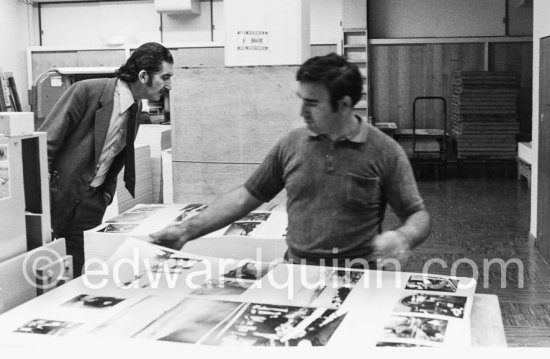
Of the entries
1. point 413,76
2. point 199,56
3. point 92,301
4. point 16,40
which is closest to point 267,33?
point 92,301

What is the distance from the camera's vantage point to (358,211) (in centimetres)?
234

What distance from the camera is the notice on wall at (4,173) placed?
1803mm

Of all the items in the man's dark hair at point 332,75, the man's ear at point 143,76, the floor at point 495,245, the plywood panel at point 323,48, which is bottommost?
the floor at point 495,245

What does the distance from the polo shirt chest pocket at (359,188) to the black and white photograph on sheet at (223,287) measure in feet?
1.69

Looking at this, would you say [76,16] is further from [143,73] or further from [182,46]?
[143,73]

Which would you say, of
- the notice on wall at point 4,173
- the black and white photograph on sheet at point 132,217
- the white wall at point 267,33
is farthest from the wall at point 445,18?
the notice on wall at point 4,173

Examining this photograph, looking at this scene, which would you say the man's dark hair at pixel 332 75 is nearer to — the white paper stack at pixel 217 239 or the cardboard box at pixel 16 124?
the white paper stack at pixel 217 239

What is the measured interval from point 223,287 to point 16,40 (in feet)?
36.4

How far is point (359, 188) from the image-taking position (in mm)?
2320

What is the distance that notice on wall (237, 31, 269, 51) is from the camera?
11.6 feet

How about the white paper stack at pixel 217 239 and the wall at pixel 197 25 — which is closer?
the white paper stack at pixel 217 239

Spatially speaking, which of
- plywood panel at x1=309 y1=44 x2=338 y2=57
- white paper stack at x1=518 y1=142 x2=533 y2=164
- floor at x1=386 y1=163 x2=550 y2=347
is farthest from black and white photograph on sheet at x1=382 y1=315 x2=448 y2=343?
plywood panel at x1=309 y1=44 x2=338 y2=57

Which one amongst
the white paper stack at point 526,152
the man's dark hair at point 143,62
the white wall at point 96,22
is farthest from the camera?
the white wall at point 96,22

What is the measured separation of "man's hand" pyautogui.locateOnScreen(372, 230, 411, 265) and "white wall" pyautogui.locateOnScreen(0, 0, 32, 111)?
1048 centimetres
